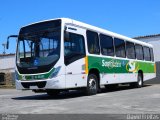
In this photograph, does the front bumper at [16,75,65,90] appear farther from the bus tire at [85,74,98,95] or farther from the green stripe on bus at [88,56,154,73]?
the green stripe on bus at [88,56,154,73]

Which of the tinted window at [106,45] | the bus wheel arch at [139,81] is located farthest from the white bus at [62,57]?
the bus wheel arch at [139,81]

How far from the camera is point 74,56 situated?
15.6m

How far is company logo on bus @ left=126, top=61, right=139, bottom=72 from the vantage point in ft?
70.9

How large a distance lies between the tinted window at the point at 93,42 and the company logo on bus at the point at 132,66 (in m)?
4.31

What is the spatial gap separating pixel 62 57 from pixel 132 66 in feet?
27.6

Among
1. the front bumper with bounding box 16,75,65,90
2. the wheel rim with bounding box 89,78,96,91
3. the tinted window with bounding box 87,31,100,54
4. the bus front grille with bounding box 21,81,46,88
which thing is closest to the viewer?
the front bumper with bounding box 16,75,65,90

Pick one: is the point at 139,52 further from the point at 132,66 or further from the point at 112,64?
the point at 112,64

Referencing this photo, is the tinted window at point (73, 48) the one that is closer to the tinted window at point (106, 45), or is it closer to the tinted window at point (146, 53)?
the tinted window at point (106, 45)

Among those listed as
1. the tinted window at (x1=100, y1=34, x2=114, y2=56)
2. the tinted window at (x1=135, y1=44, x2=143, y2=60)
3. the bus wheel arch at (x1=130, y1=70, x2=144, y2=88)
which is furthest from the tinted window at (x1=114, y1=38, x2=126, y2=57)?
the bus wheel arch at (x1=130, y1=70, x2=144, y2=88)

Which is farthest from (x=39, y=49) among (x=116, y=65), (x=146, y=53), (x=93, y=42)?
(x=146, y=53)

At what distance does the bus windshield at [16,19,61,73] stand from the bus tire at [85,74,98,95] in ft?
7.90

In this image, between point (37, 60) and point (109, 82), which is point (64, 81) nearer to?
point (37, 60)

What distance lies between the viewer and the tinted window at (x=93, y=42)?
16922mm

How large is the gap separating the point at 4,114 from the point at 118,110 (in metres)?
3.12
